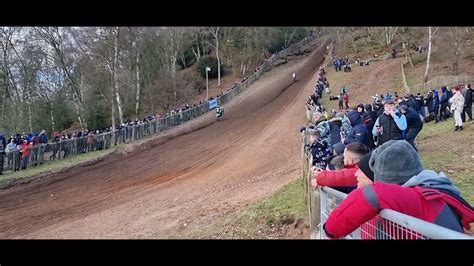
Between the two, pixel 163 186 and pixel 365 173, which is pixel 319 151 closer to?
pixel 365 173

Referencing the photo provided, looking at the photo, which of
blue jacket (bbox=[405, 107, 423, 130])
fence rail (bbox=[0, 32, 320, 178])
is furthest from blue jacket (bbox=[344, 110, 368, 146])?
fence rail (bbox=[0, 32, 320, 178])

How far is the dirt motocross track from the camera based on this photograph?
11570 mm

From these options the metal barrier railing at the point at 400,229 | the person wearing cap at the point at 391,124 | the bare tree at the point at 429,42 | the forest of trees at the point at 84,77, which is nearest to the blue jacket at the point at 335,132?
the person wearing cap at the point at 391,124

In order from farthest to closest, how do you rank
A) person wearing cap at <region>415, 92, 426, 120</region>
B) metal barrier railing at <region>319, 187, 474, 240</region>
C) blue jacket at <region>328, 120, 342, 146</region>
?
person wearing cap at <region>415, 92, 426, 120</region>, blue jacket at <region>328, 120, 342, 146</region>, metal barrier railing at <region>319, 187, 474, 240</region>

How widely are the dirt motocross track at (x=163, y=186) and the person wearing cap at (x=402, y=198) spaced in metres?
7.80

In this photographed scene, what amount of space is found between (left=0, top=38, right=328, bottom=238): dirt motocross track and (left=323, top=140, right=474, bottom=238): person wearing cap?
307 inches

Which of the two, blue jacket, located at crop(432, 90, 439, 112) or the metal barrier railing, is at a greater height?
the metal barrier railing

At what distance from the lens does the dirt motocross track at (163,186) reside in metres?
11.6

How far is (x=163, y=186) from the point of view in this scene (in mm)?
15523

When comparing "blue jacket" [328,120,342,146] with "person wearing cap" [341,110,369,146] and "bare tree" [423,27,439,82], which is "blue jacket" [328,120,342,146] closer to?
"person wearing cap" [341,110,369,146]

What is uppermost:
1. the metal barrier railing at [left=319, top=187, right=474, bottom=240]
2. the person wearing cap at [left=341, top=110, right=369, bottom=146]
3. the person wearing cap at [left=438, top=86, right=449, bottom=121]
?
the metal barrier railing at [left=319, top=187, right=474, bottom=240]

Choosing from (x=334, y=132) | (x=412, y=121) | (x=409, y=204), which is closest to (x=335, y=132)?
(x=334, y=132)

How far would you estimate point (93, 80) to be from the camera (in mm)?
37031
